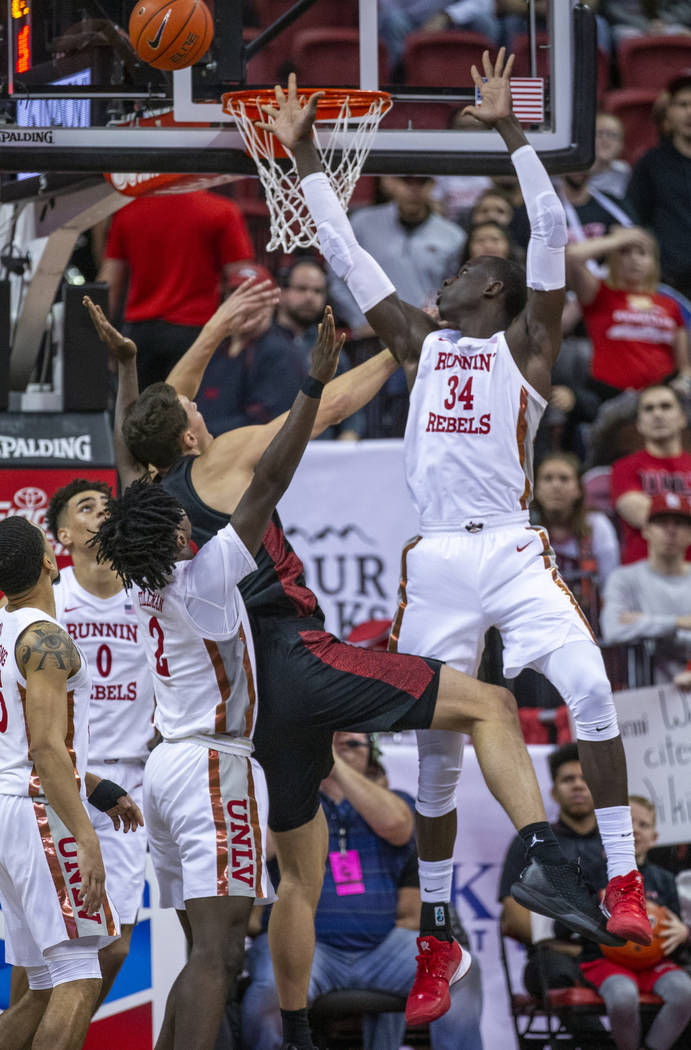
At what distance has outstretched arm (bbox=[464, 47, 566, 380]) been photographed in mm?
5762

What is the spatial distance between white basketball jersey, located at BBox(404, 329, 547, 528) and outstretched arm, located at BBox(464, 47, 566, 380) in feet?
0.36

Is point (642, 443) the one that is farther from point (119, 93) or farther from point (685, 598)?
point (119, 93)

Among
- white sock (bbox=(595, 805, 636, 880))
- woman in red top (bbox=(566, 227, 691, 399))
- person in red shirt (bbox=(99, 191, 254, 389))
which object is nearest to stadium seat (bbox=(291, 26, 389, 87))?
woman in red top (bbox=(566, 227, 691, 399))

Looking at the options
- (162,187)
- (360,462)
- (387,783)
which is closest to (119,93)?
(162,187)

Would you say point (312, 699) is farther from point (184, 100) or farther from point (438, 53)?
point (438, 53)

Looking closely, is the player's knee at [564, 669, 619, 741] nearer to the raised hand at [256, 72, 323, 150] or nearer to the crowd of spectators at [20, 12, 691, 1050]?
the crowd of spectators at [20, 12, 691, 1050]

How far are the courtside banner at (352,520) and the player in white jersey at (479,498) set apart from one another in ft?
10.4

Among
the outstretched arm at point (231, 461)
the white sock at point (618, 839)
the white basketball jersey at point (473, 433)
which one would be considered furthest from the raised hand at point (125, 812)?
the white sock at point (618, 839)

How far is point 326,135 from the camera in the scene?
671 cm

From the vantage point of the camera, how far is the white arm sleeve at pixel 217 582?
5.44 m

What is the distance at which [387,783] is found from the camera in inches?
320

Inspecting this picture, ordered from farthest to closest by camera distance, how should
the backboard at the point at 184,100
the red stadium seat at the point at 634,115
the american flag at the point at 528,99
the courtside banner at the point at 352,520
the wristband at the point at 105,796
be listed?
the red stadium seat at the point at 634,115, the courtside banner at the point at 352,520, the american flag at the point at 528,99, the backboard at the point at 184,100, the wristband at the point at 105,796

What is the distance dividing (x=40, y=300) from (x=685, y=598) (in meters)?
4.27

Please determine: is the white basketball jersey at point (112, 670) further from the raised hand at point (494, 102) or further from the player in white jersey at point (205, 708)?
the raised hand at point (494, 102)
